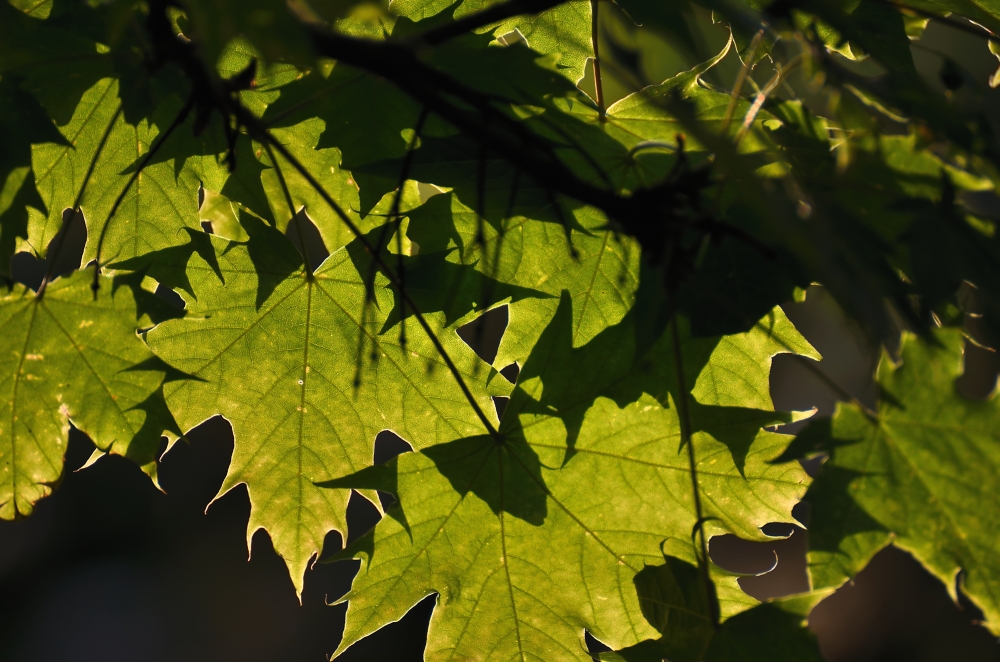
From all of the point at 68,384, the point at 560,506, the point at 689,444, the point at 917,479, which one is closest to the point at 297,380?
the point at 68,384

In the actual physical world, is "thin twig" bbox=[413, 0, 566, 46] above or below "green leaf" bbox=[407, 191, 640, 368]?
above

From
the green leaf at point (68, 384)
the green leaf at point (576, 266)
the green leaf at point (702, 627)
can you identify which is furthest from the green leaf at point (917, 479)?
the green leaf at point (68, 384)

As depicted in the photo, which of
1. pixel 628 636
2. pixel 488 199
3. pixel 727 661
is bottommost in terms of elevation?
pixel 628 636

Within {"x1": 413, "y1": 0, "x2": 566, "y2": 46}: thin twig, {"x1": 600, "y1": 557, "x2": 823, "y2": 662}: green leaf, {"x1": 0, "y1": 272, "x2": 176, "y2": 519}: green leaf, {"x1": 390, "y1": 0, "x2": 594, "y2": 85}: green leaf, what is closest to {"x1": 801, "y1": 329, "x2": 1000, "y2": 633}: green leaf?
{"x1": 600, "y1": 557, "x2": 823, "y2": 662}: green leaf

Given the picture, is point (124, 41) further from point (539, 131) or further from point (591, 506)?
point (591, 506)

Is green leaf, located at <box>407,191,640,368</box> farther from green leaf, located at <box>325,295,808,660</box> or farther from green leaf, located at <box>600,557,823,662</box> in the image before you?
green leaf, located at <box>600,557,823,662</box>

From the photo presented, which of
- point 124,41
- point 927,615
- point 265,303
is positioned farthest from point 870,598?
point 124,41

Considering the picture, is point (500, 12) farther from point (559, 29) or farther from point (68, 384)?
point (68, 384)
